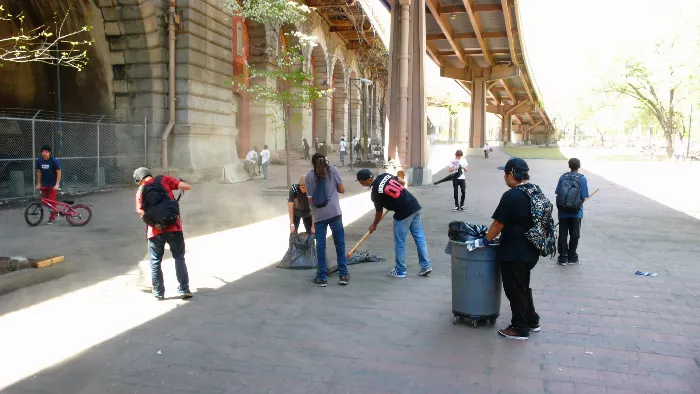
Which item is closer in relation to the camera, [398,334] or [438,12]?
[398,334]

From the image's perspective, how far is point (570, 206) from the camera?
8.42 metres

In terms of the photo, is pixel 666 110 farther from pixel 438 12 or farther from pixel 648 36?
pixel 438 12

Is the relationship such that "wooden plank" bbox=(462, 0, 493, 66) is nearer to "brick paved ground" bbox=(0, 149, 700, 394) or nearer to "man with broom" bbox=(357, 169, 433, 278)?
"brick paved ground" bbox=(0, 149, 700, 394)

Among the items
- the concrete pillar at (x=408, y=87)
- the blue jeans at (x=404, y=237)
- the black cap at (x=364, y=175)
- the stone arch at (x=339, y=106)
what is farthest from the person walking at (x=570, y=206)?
the stone arch at (x=339, y=106)

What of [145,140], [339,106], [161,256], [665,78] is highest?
[665,78]

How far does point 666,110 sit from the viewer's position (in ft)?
160

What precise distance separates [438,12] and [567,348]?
30018mm

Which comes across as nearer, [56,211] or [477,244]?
[477,244]

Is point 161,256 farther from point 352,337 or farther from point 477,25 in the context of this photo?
point 477,25

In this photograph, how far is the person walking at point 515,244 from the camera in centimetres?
516

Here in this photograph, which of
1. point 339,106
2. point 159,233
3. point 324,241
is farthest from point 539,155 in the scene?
point 159,233

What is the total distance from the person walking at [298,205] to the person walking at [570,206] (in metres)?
3.58

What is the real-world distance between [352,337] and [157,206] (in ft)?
8.36

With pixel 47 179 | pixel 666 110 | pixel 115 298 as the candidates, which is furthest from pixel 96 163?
pixel 666 110
